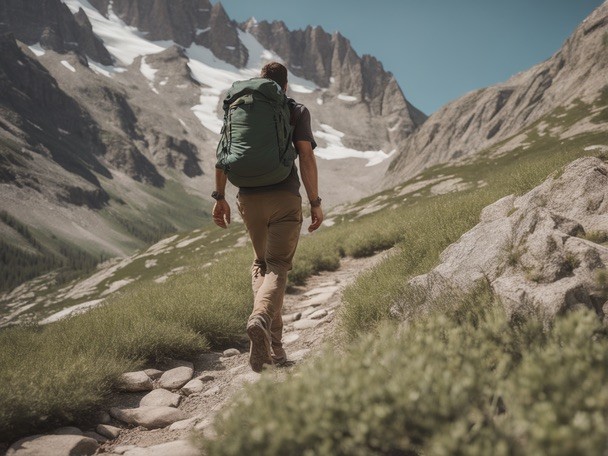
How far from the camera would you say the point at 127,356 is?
585 cm

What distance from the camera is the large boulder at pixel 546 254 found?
3477 mm

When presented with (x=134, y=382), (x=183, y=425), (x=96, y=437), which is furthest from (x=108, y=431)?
(x=134, y=382)

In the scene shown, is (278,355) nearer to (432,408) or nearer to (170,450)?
(170,450)

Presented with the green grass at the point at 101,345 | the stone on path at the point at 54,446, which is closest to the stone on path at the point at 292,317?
the green grass at the point at 101,345

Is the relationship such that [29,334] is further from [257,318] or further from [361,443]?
[361,443]

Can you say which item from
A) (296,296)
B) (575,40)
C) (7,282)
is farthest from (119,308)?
(7,282)

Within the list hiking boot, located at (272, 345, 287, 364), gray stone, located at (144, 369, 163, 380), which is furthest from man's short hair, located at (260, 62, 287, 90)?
gray stone, located at (144, 369, 163, 380)

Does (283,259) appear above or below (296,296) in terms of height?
above

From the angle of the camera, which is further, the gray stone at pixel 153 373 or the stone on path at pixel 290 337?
the stone on path at pixel 290 337

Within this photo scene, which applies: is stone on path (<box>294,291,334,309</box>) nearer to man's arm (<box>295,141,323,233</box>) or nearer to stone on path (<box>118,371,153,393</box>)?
man's arm (<box>295,141,323,233</box>)

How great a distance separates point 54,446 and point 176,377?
201 cm

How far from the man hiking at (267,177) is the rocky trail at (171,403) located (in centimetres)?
65

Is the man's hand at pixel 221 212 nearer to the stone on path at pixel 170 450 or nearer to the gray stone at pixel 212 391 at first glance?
the gray stone at pixel 212 391

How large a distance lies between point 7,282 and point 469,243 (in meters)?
205
